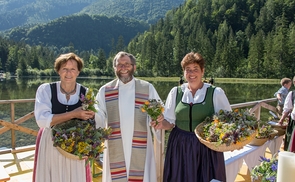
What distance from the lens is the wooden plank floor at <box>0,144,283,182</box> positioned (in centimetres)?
387

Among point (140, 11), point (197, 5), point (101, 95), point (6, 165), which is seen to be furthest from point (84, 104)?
point (140, 11)

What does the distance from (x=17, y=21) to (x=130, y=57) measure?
695 ft

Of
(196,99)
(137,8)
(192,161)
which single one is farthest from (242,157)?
(137,8)

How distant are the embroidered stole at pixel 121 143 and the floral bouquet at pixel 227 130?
22.6 inches

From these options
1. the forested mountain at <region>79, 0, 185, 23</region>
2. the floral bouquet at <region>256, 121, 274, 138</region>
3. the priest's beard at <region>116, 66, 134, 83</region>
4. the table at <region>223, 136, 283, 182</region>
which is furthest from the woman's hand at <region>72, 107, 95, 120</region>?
the forested mountain at <region>79, 0, 185, 23</region>

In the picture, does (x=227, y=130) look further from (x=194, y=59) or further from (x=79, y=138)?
(x=79, y=138)

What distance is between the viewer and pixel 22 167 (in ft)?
14.0

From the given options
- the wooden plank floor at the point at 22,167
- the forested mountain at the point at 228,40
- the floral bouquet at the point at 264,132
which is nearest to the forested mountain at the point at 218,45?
the forested mountain at the point at 228,40

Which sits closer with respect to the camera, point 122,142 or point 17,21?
point 122,142

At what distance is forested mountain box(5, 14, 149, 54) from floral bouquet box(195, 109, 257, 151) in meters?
119

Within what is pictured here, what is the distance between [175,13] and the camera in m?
89.1

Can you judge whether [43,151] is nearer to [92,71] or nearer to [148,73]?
[148,73]

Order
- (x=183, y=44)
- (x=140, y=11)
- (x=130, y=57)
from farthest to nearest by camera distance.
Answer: (x=140, y=11) < (x=183, y=44) < (x=130, y=57)

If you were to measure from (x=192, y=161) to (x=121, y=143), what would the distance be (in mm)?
654
